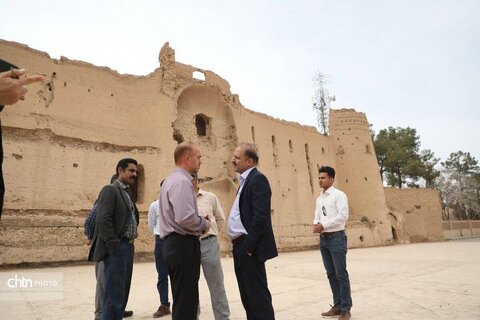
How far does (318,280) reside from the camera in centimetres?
689

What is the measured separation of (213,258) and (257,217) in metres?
1.10

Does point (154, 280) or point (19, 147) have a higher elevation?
point (19, 147)

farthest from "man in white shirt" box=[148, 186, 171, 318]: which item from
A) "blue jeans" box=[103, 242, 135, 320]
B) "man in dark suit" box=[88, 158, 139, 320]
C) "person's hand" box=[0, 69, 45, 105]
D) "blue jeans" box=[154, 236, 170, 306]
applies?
"person's hand" box=[0, 69, 45, 105]

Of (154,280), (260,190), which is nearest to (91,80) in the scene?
(154,280)

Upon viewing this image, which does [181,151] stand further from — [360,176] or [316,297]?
[360,176]

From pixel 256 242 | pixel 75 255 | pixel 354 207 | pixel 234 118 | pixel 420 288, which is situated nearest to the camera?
pixel 256 242

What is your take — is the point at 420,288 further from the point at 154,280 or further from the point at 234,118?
the point at 234,118

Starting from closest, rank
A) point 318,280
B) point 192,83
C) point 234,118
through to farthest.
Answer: point 318,280, point 192,83, point 234,118

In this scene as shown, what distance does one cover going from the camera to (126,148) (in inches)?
573

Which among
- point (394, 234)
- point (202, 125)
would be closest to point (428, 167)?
point (394, 234)

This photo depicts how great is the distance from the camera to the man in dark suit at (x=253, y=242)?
3111 mm

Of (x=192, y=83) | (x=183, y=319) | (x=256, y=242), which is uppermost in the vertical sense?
(x=192, y=83)

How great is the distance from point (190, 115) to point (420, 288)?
1414 cm

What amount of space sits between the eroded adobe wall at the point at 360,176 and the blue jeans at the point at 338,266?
1861 cm
